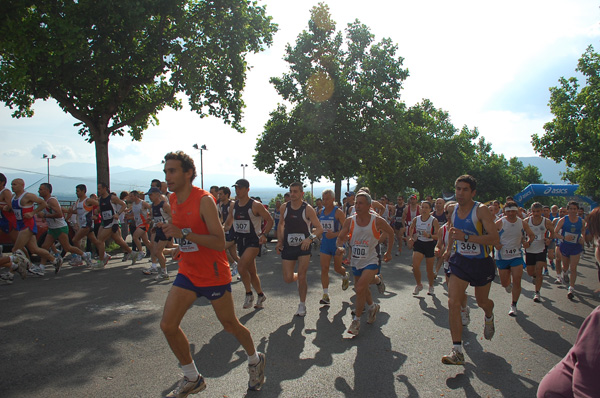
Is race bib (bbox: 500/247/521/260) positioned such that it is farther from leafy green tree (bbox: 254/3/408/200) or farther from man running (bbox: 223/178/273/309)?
leafy green tree (bbox: 254/3/408/200)

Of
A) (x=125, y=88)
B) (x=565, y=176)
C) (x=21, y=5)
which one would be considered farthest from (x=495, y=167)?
(x=21, y=5)

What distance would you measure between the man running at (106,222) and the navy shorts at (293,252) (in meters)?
5.94

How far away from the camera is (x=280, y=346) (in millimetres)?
5023

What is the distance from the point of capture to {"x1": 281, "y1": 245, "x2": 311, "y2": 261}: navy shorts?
6.84m

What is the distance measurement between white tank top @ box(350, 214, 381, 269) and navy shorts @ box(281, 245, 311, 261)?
1.09 metres

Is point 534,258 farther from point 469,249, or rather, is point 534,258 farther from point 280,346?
point 280,346

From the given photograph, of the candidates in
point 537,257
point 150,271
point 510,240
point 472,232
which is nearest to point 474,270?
point 472,232

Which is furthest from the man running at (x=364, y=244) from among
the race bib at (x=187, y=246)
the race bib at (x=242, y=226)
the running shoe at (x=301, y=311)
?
the race bib at (x=187, y=246)

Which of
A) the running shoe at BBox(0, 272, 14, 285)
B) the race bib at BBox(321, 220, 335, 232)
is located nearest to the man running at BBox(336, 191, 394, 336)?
the race bib at BBox(321, 220, 335, 232)

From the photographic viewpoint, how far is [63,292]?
7.61 metres

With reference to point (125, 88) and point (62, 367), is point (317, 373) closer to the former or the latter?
point (62, 367)

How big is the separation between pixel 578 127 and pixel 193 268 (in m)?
35.9

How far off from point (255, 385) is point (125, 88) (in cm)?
1719

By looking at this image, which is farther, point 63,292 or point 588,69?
point 588,69
